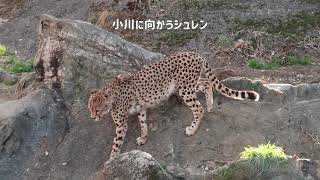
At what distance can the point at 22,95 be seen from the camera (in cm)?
809

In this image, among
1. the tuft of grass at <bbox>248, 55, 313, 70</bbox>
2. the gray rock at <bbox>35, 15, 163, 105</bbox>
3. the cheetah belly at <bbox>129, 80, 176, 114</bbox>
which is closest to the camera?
the cheetah belly at <bbox>129, 80, 176, 114</bbox>

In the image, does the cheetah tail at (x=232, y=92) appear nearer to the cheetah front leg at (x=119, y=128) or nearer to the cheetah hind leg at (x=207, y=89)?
the cheetah hind leg at (x=207, y=89)

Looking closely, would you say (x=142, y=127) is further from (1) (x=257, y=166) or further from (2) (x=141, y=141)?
(1) (x=257, y=166)

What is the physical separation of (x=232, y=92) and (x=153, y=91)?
0.88 metres

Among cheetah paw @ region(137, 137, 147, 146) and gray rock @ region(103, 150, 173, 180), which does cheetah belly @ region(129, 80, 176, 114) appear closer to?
cheetah paw @ region(137, 137, 147, 146)

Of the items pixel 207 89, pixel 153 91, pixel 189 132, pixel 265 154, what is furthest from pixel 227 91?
pixel 265 154

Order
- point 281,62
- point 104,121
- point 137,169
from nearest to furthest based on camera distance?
point 137,169, point 104,121, point 281,62

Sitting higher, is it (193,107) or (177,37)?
(193,107)

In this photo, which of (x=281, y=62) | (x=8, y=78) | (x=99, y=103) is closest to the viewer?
(x=99, y=103)

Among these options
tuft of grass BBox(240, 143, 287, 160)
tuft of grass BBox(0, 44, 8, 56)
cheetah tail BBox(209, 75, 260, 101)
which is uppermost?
cheetah tail BBox(209, 75, 260, 101)

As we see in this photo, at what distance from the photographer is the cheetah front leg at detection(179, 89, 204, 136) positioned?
6.99m

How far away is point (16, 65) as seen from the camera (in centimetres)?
1052

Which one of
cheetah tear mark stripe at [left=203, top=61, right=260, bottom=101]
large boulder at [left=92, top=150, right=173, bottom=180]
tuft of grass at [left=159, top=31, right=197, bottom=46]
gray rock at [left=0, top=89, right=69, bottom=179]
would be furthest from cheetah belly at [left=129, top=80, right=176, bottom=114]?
tuft of grass at [left=159, top=31, right=197, bottom=46]

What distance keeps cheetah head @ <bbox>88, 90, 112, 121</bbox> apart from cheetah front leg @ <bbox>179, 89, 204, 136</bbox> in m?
0.81
